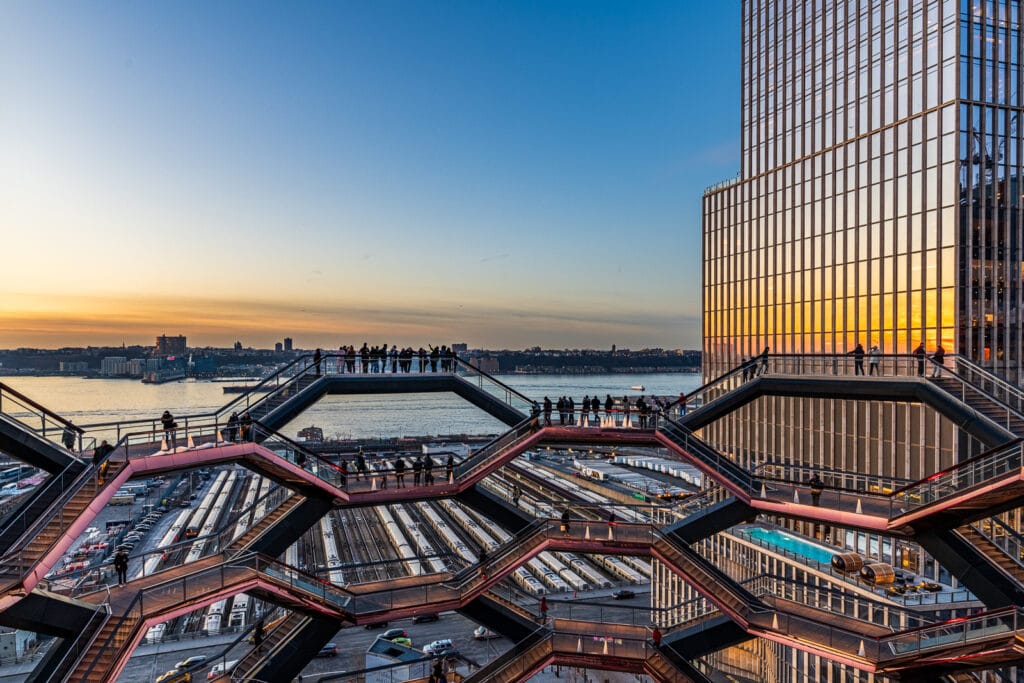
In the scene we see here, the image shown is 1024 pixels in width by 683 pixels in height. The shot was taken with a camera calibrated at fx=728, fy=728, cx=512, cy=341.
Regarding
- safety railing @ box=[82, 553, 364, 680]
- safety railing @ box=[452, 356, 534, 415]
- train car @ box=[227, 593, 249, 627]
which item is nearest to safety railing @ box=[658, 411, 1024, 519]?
safety railing @ box=[452, 356, 534, 415]

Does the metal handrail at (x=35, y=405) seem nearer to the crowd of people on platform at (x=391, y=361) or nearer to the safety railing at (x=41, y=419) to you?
the safety railing at (x=41, y=419)

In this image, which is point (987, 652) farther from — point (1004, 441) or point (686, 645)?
point (686, 645)

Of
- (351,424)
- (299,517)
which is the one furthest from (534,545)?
(351,424)

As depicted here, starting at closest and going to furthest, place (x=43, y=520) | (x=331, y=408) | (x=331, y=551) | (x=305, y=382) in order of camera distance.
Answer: (x=43, y=520)
(x=305, y=382)
(x=331, y=551)
(x=331, y=408)

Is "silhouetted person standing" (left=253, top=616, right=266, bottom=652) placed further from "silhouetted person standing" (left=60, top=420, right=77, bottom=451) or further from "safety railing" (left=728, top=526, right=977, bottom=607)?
"safety railing" (left=728, top=526, right=977, bottom=607)

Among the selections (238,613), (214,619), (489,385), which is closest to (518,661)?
(489,385)

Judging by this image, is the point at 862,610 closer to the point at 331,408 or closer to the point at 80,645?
the point at 80,645
